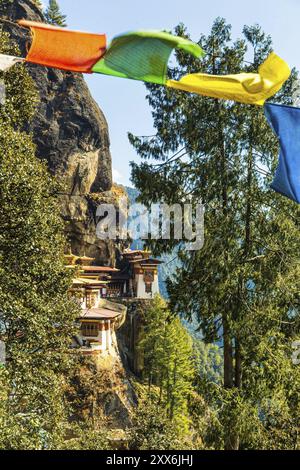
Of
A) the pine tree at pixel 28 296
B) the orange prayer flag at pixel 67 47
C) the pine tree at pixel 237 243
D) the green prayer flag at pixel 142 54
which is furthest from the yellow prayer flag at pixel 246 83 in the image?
the pine tree at pixel 28 296

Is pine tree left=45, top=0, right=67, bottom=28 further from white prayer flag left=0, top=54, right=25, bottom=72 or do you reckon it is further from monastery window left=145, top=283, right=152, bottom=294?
white prayer flag left=0, top=54, right=25, bottom=72

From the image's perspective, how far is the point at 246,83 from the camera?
18.9 feet

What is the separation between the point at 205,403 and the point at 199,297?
8.46 feet

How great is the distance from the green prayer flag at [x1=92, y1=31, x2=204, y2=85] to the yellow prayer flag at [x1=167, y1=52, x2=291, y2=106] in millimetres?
355

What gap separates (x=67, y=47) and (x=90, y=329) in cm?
2880

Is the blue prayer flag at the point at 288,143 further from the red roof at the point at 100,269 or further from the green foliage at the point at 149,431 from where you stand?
the red roof at the point at 100,269

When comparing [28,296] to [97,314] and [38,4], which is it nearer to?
[97,314]

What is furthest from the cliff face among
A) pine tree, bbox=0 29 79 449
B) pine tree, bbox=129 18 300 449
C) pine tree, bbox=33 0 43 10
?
pine tree, bbox=129 18 300 449

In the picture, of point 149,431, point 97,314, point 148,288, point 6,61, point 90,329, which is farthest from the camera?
point 148,288

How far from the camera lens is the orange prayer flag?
18.7ft

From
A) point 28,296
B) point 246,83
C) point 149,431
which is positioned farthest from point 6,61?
point 149,431

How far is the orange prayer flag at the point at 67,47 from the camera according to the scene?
5711mm

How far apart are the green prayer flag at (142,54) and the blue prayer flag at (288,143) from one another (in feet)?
4.73
